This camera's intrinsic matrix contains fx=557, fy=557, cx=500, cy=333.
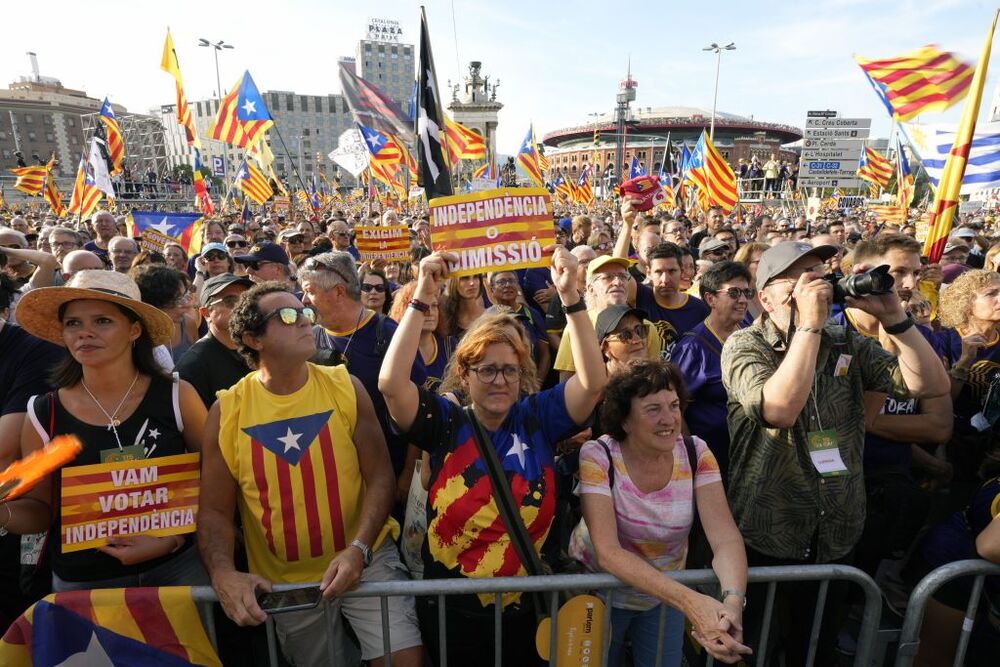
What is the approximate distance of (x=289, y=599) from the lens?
2.07m

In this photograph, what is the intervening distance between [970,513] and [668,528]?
4.51ft

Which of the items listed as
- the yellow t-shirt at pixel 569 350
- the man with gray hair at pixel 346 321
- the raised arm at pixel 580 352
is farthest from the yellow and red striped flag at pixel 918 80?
the man with gray hair at pixel 346 321

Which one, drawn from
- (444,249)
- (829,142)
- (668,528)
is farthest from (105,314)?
(829,142)

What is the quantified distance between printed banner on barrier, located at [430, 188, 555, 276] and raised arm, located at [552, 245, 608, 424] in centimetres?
29

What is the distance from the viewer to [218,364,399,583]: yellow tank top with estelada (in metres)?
2.34

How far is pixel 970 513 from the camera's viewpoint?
2.44m

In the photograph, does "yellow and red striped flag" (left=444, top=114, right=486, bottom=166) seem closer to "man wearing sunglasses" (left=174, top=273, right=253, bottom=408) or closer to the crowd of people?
"man wearing sunglasses" (left=174, top=273, right=253, bottom=408)

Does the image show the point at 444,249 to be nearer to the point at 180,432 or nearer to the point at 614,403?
the point at 614,403

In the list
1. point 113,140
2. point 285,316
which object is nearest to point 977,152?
point 285,316

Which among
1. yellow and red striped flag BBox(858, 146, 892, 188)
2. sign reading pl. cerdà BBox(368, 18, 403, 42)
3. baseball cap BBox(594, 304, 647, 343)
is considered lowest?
baseball cap BBox(594, 304, 647, 343)

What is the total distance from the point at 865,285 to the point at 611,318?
1.23 meters

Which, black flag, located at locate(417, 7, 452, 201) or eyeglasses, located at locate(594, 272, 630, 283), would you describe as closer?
black flag, located at locate(417, 7, 452, 201)

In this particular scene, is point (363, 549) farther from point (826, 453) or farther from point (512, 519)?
point (826, 453)

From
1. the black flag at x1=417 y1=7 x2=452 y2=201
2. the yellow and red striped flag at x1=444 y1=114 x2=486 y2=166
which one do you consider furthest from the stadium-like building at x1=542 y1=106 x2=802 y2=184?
the black flag at x1=417 y1=7 x2=452 y2=201
